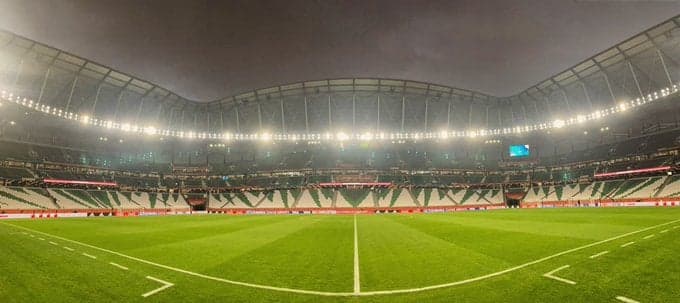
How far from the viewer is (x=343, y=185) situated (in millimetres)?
77000

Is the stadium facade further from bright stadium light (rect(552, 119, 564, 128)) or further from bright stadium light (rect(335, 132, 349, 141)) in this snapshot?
Result: bright stadium light (rect(335, 132, 349, 141))

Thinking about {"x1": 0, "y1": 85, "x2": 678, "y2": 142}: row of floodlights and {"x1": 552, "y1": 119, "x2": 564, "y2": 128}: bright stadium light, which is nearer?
{"x1": 0, "y1": 85, "x2": 678, "y2": 142}: row of floodlights

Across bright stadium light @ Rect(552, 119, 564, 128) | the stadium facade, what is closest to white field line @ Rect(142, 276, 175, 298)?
the stadium facade

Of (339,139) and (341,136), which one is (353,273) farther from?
(339,139)

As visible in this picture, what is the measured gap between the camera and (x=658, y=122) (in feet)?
206

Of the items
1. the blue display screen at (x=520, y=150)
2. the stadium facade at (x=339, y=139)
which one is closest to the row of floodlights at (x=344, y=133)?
the stadium facade at (x=339, y=139)

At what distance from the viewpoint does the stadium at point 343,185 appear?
768cm

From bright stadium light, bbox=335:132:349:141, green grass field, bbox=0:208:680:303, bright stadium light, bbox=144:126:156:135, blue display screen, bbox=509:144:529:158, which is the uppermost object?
bright stadium light, bbox=144:126:156:135

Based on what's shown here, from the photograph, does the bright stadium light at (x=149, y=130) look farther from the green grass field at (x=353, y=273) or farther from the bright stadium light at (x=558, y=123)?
the bright stadium light at (x=558, y=123)

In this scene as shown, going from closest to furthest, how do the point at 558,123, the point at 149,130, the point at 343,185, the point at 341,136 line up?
the point at 558,123 → the point at 149,130 → the point at 343,185 → the point at 341,136

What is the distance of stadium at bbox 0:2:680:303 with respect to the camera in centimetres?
768

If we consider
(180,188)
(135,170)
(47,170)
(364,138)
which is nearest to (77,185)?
(47,170)

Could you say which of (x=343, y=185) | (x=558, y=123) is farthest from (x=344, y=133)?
(x=558, y=123)

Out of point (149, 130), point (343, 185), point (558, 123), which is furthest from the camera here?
point (343, 185)
